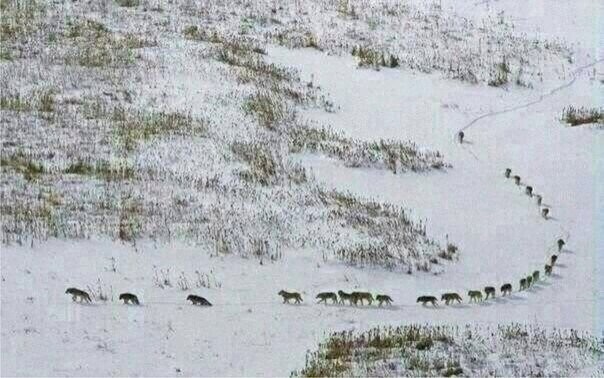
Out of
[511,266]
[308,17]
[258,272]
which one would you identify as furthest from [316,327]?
[308,17]

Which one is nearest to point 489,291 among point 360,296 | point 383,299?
point 383,299

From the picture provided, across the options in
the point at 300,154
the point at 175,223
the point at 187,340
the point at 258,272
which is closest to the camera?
the point at 187,340

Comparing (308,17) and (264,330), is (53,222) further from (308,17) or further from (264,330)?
(308,17)

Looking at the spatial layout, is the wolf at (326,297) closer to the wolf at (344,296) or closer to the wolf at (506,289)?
the wolf at (344,296)

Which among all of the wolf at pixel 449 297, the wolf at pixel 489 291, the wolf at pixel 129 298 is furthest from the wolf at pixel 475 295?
the wolf at pixel 129 298

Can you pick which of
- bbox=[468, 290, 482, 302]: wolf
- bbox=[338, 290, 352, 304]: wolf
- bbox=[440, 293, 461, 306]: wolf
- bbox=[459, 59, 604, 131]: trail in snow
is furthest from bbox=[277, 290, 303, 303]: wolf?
bbox=[459, 59, 604, 131]: trail in snow

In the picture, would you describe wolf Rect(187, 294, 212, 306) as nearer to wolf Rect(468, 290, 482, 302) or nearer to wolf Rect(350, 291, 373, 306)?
wolf Rect(350, 291, 373, 306)

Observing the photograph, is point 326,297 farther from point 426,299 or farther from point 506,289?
point 506,289
